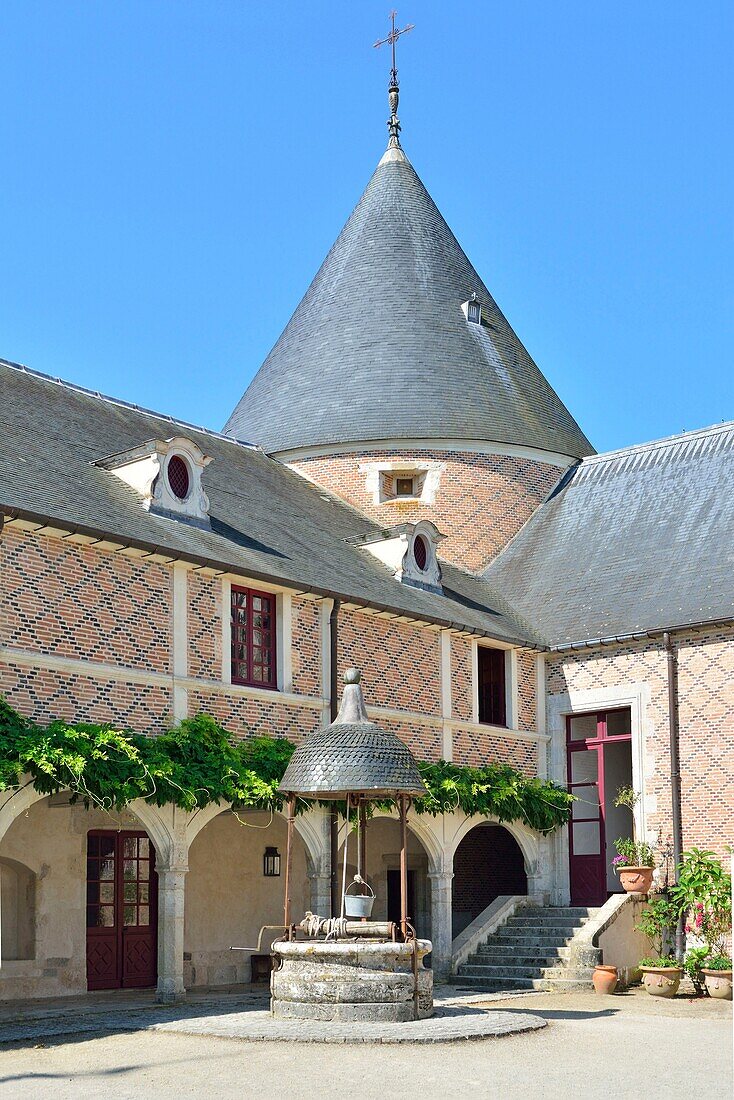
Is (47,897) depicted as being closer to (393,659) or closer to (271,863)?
(271,863)

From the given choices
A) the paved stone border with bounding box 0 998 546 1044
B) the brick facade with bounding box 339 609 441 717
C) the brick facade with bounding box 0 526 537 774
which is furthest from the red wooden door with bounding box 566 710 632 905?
the paved stone border with bounding box 0 998 546 1044

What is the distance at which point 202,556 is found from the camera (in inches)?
554

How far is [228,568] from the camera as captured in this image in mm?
14297

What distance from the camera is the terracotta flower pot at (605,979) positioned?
15125 millimetres

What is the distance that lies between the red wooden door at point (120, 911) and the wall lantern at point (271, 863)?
5.09ft

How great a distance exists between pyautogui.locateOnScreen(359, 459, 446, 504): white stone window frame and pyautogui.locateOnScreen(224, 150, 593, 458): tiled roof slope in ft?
1.37

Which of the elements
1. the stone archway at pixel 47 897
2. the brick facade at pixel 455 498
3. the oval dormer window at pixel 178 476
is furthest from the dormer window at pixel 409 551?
the stone archway at pixel 47 897

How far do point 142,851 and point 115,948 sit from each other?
111 centimetres

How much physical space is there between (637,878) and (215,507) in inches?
266

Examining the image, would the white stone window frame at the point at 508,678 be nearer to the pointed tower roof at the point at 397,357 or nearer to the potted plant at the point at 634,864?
the potted plant at the point at 634,864

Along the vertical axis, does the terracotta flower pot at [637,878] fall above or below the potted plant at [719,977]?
above

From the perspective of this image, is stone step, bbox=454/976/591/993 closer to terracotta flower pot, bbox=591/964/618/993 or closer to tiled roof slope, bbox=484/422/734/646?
terracotta flower pot, bbox=591/964/618/993

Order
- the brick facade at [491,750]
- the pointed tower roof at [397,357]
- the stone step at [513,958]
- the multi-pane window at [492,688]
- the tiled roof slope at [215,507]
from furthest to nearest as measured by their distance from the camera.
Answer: the pointed tower roof at [397,357] < the multi-pane window at [492,688] < the brick facade at [491,750] < the stone step at [513,958] < the tiled roof slope at [215,507]

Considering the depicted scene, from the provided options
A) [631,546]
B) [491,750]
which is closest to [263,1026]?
[491,750]
